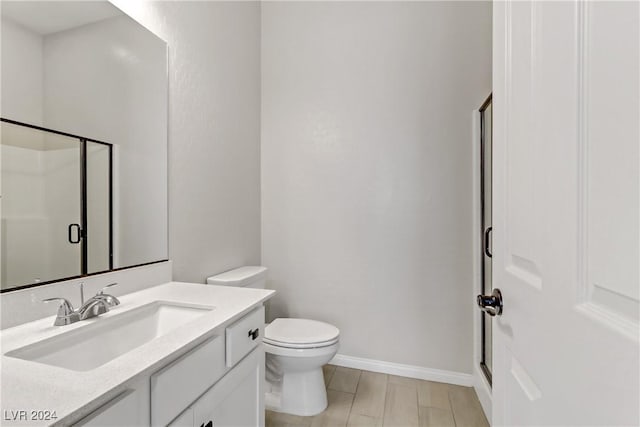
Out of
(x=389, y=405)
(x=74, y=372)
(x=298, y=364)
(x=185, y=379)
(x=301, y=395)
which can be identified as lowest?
(x=389, y=405)

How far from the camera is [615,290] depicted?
0.38m

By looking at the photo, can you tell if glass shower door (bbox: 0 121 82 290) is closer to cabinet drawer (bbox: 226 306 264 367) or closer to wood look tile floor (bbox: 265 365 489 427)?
cabinet drawer (bbox: 226 306 264 367)

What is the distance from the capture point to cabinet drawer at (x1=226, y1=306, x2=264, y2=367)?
104 cm

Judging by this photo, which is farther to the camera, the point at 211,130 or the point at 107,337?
the point at 211,130

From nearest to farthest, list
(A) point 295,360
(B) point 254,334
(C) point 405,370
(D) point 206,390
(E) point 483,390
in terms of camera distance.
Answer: (D) point 206,390, (B) point 254,334, (A) point 295,360, (E) point 483,390, (C) point 405,370

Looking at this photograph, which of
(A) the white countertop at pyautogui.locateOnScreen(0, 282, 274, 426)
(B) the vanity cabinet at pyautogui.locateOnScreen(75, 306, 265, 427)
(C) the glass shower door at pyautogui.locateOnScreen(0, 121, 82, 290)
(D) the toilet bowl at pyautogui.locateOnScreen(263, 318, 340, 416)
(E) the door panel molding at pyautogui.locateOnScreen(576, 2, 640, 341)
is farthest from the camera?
(D) the toilet bowl at pyautogui.locateOnScreen(263, 318, 340, 416)

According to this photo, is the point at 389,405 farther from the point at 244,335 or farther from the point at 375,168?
the point at 375,168

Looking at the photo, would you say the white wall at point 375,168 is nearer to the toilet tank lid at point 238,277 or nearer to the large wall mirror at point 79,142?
the toilet tank lid at point 238,277

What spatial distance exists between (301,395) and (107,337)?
3.79 ft

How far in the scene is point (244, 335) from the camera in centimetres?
113

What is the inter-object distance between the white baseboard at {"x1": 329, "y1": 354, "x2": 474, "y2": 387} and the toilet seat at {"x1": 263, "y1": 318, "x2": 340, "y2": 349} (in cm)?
55

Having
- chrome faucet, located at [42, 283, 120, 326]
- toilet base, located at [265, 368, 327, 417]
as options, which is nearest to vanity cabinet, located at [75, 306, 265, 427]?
chrome faucet, located at [42, 283, 120, 326]

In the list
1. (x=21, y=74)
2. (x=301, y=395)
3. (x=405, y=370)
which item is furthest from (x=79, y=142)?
(x=405, y=370)

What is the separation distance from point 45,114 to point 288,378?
1.64 meters
